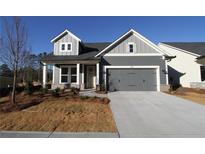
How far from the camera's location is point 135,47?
1479cm

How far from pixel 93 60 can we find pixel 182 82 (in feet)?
40.3

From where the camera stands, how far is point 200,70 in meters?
17.3

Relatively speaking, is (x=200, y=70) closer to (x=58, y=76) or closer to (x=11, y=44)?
(x=58, y=76)

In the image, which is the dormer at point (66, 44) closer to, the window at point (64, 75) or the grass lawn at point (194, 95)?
the window at point (64, 75)

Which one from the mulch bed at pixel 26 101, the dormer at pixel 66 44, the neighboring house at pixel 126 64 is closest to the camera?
the mulch bed at pixel 26 101

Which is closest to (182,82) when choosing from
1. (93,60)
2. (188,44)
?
(188,44)

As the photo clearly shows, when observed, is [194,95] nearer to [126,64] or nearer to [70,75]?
[126,64]

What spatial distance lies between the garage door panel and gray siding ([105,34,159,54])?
2098 millimetres

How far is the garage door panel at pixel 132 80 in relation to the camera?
47.2 ft

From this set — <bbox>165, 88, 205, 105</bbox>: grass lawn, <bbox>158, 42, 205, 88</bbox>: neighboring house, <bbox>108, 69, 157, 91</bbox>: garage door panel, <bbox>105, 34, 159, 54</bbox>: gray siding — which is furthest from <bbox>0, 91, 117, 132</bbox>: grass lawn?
<bbox>158, 42, 205, 88</bbox>: neighboring house

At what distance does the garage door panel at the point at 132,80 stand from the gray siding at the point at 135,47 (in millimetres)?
2098

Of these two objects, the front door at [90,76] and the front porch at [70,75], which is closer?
the front porch at [70,75]

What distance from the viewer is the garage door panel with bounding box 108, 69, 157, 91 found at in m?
14.4

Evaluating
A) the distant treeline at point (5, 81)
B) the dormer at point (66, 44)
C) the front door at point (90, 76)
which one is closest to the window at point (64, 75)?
the dormer at point (66, 44)
